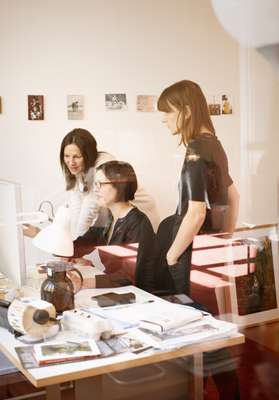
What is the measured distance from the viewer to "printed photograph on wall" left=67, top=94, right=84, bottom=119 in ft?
7.28

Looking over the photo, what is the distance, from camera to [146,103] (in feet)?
7.61

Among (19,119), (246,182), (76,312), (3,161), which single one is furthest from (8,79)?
(246,182)

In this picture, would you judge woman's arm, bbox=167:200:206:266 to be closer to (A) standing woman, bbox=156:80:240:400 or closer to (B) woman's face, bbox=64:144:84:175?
(A) standing woman, bbox=156:80:240:400

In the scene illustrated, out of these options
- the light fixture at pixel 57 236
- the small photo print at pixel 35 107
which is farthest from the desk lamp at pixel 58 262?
the small photo print at pixel 35 107

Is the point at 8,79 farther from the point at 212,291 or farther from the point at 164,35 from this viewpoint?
the point at 212,291

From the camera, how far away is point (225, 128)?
2.43 meters

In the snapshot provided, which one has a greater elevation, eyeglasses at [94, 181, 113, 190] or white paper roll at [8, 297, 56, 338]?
eyeglasses at [94, 181, 113, 190]

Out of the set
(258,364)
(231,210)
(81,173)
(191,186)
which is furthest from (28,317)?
(258,364)

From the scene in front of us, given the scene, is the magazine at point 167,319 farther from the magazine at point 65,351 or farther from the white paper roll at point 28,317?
the white paper roll at point 28,317

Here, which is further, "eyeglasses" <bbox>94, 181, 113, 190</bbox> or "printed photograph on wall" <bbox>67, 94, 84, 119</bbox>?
"eyeglasses" <bbox>94, 181, 113, 190</bbox>

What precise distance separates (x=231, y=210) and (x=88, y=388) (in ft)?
3.22

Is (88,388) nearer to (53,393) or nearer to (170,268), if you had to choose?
(53,393)

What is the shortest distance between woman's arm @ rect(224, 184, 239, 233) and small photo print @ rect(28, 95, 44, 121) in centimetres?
86

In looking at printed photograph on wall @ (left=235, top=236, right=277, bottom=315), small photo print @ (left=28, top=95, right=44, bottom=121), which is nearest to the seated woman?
small photo print @ (left=28, top=95, right=44, bottom=121)
